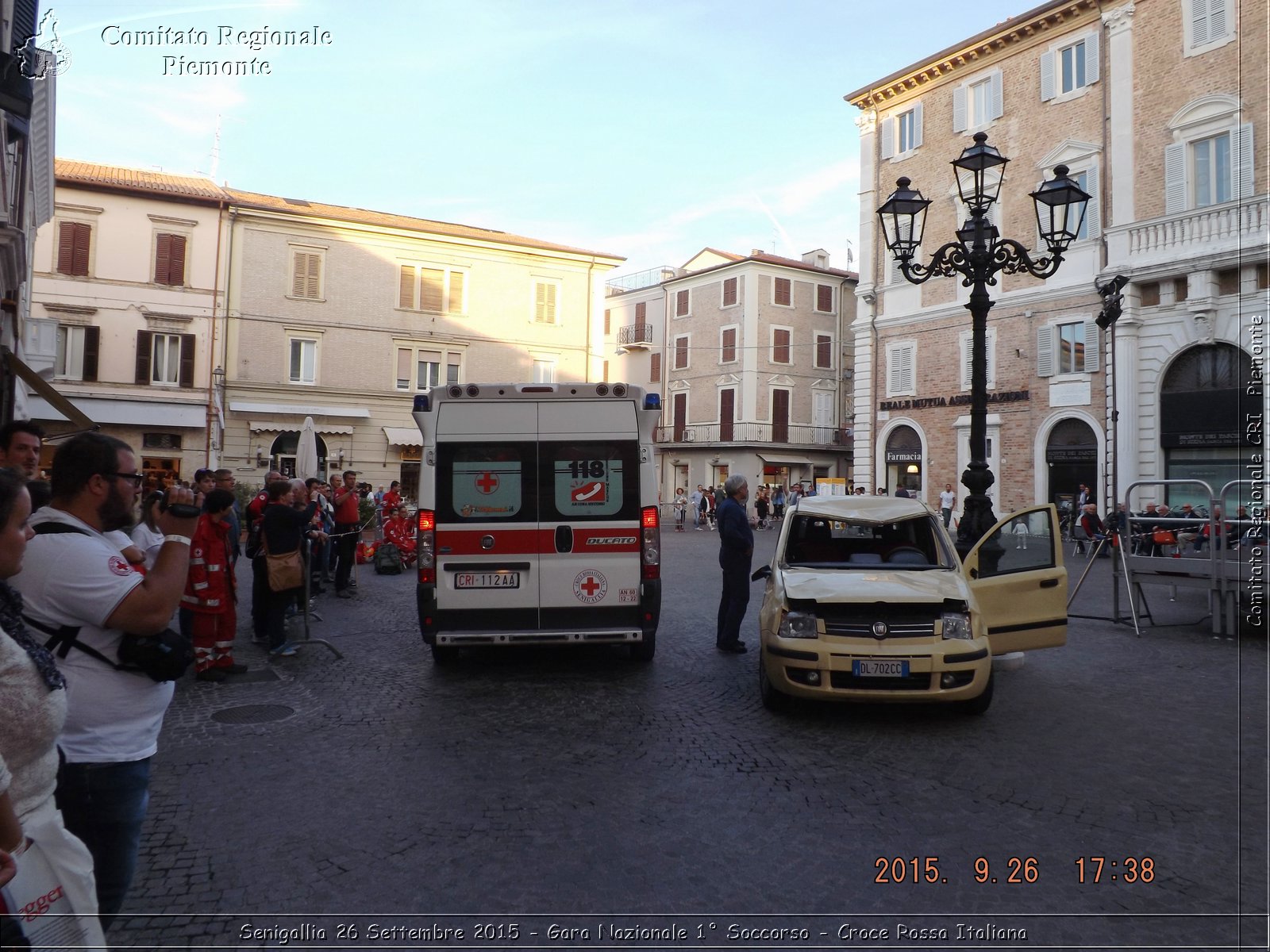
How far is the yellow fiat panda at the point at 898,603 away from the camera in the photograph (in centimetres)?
607

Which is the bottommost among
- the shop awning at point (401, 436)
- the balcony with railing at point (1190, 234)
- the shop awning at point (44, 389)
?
the shop awning at point (44, 389)

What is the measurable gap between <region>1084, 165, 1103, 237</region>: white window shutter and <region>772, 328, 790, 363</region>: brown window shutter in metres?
22.0

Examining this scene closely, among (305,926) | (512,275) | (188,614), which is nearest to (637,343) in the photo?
(512,275)

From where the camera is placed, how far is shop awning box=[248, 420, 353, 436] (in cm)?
3312

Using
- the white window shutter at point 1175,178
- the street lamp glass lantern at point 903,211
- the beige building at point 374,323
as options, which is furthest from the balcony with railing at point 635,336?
the street lamp glass lantern at point 903,211

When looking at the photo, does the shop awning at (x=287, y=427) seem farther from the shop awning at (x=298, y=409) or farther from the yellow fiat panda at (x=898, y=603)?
the yellow fiat panda at (x=898, y=603)

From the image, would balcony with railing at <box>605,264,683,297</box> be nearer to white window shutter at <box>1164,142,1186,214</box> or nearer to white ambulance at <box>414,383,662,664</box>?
white window shutter at <box>1164,142,1186,214</box>

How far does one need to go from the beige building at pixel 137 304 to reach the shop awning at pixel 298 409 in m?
1.21

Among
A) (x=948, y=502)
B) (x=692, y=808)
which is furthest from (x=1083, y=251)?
(x=692, y=808)

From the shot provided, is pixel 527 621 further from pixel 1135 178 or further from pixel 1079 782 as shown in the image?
pixel 1135 178

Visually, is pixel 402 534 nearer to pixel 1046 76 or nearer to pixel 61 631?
pixel 61 631

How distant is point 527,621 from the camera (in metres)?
7.63

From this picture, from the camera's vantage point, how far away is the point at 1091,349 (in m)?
26.3

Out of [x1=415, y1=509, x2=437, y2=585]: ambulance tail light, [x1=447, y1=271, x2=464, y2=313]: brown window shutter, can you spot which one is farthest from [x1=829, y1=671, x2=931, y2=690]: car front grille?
[x1=447, y1=271, x2=464, y2=313]: brown window shutter
